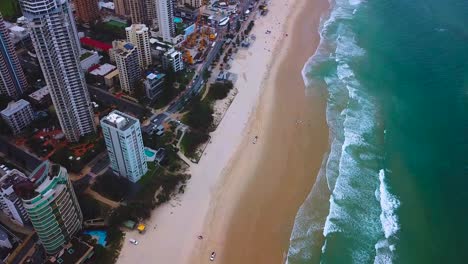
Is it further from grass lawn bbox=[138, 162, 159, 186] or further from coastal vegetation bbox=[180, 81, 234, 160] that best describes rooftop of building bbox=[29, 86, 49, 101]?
grass lawn bbox=[138, 162, 159, 186]

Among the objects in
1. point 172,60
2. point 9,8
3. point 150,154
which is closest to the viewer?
point 150,154

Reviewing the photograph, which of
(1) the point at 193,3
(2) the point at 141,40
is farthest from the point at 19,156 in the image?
(1) the point at 193,3

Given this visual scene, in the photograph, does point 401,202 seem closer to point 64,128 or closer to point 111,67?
point 64,128

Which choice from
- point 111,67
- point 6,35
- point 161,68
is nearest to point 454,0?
point 161,68

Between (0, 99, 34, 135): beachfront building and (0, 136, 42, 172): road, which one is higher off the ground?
(0, 99, 34, 135): beachfront building

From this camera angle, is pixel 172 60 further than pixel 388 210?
Yes

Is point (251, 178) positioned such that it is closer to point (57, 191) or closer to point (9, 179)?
point (57, 191)

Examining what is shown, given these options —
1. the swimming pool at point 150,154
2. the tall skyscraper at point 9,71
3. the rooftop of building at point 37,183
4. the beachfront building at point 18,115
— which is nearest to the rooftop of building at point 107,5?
the tall skyscraper at point 9,71

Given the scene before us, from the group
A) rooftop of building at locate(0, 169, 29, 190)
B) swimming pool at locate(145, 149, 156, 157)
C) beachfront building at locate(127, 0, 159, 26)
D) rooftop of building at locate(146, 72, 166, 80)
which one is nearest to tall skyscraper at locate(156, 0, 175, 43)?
beachfront building at locate(127, 0, 159, 26)
